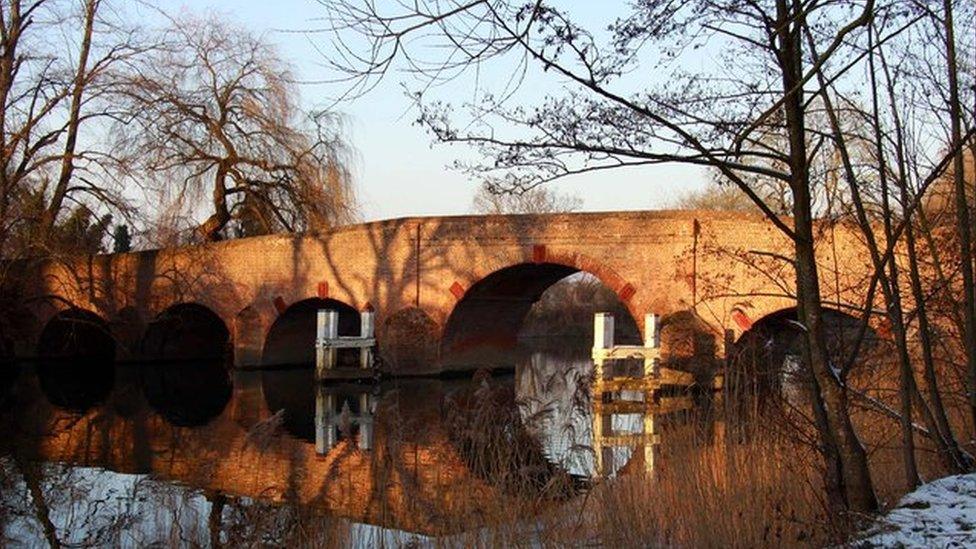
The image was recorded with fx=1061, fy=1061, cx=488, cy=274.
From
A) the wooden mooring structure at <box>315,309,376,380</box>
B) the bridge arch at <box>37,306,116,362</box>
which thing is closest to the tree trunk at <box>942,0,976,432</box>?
the wooden mooring structure at <box>315,309,376,380</box>

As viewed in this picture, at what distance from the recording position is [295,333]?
82.2 ft

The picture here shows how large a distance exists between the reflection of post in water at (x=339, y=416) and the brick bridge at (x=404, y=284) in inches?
117

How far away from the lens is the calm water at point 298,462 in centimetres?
564

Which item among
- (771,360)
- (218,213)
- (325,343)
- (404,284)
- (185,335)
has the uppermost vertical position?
(218,213)

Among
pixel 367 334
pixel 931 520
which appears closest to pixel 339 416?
pixel 367 334

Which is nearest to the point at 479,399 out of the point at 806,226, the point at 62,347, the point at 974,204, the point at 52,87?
the point at 806,226

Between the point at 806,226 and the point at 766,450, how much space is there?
1.76 metres

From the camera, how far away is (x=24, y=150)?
18.2m

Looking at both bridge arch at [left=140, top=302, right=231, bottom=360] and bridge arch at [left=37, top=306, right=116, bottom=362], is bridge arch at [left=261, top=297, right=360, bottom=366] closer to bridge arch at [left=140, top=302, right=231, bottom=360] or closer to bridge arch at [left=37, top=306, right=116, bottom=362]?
bridge arch at [left=140, top=302, right=231, bottom=360]

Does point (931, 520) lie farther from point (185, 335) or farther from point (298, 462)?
point (185, 335)

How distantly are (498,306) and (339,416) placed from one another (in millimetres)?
9056

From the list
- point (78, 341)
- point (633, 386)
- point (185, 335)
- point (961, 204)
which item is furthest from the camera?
point (185, 335)

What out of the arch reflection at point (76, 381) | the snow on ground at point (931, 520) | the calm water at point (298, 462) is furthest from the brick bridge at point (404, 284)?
the snow on ground at point (931, 520)

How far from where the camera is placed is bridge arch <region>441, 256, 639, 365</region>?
19609mm
